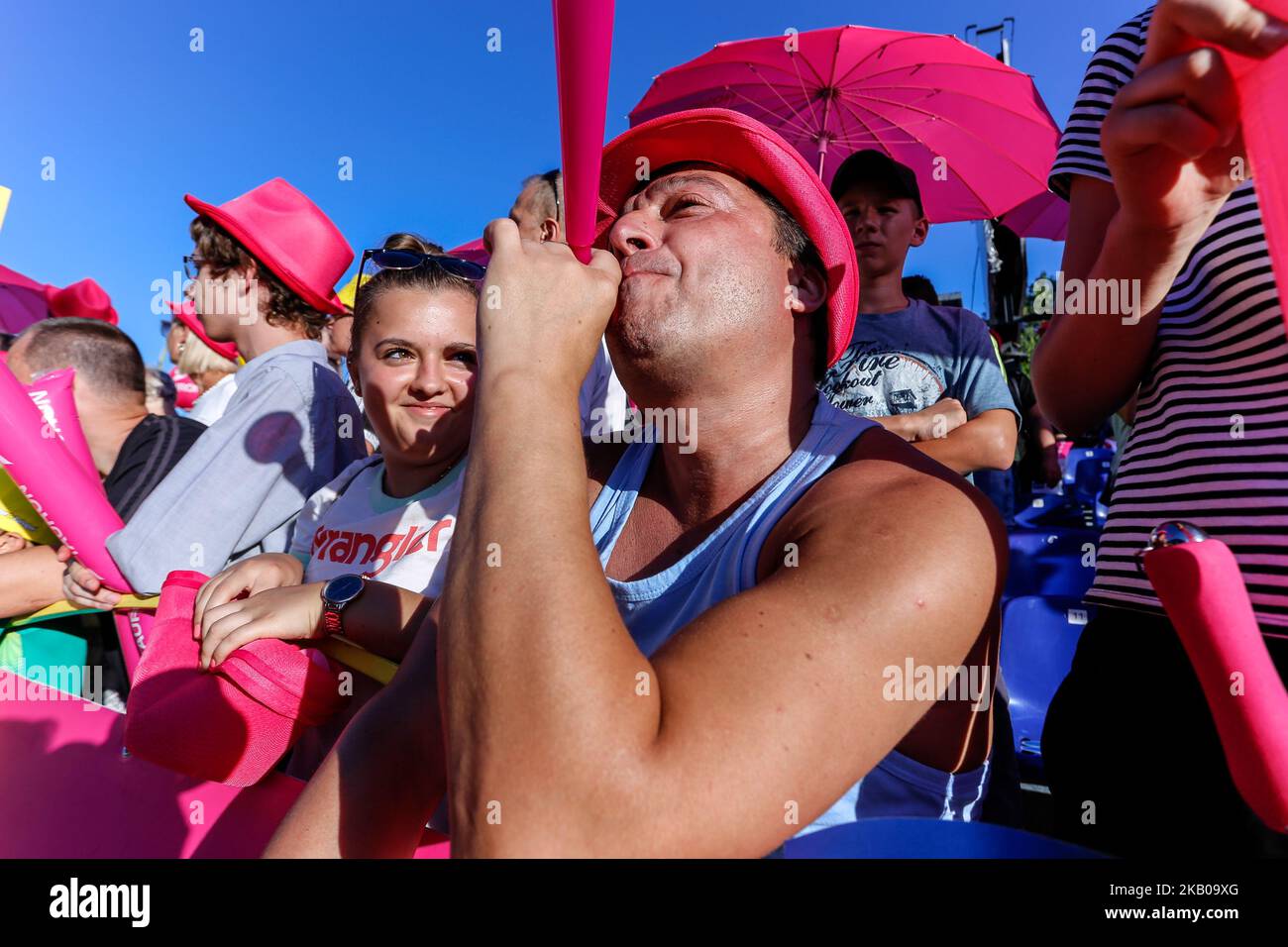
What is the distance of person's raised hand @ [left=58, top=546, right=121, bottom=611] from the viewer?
2.21 meters

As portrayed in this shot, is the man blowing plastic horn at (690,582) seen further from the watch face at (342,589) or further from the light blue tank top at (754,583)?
the watch face at (342,589)

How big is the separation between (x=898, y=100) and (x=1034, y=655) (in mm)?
3170

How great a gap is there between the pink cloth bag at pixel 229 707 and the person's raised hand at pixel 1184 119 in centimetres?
138

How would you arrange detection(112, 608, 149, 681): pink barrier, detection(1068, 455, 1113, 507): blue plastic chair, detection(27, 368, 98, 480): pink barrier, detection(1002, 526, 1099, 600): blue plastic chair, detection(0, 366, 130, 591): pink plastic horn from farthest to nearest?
1. detection(1068, 455, 1113, 507): blue plastic chair
2. detection(1002, 526, 1099, 600): blue plastic chair
3. detection(112, 608, 149, 681): pink barrier
4. detection(27, 368, 98, 480): pink barrier
5. detection(0, 366, 130, 591): pink plastic horn

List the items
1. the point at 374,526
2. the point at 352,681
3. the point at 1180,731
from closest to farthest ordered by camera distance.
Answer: the point at 1180,731
the point at 352,681
the point at 374,526

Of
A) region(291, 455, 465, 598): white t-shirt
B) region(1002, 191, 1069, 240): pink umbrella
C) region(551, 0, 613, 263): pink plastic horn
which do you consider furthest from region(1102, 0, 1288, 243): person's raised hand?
region(1002, 191, 1069, 240): pink umbrella

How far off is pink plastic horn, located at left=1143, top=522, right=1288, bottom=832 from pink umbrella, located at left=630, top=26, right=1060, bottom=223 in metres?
4.07

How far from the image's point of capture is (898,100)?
4520 mm

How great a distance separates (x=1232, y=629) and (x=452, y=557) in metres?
0.82

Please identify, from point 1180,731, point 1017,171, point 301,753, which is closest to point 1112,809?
point 1180,731

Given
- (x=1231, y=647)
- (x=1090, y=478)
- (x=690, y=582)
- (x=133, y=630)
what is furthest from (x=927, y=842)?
(x=1090, y=478)

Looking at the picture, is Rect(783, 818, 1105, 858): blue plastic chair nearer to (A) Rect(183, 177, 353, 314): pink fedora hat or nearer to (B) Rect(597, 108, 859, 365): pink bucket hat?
(B) Rect(597, 108, 859, 365): pink bucket hat

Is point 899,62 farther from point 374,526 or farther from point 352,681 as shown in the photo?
point 352,681
